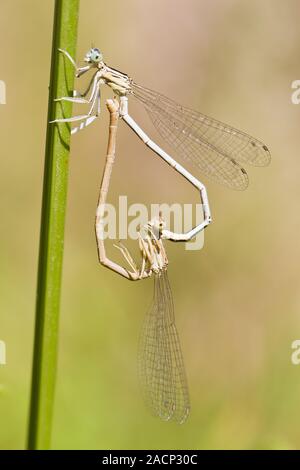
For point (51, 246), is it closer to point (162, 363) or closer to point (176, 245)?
point (162, 363)

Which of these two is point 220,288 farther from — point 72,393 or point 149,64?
point 149,64

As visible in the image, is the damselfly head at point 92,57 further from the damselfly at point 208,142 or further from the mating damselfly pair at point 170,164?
the damselfly at point 208,142

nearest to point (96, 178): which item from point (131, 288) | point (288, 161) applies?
point (131, 288)
